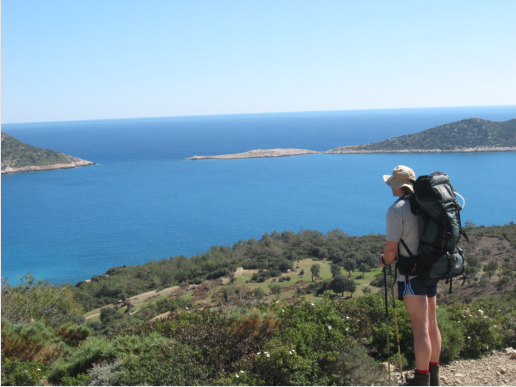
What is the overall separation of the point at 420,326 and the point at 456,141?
99905mm

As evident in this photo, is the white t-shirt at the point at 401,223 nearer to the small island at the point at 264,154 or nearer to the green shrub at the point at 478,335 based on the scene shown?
the green shrub at the point at 478,335

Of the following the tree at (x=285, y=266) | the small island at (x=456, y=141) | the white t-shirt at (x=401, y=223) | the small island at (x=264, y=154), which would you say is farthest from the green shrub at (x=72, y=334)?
the small island at (x=264, y=154)

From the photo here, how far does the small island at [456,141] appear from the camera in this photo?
290 feet

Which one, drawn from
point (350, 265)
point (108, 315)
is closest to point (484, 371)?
point (108, 315)

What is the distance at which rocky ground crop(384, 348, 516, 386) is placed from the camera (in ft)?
10.2

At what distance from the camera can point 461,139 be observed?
90.8 m

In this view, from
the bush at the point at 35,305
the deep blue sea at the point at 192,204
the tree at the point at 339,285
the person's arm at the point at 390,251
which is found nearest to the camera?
the person's arm at the point at 390,251

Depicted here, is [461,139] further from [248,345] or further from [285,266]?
[248,345]

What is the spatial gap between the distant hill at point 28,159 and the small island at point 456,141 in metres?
29.1

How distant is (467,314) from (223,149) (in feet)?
379

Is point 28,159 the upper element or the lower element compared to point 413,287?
lower

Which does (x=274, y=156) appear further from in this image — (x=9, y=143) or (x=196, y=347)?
(x=196, y=347)

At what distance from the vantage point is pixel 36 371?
138 inches

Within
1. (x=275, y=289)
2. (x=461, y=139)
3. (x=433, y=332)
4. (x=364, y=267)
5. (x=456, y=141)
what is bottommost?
(x=364, y=267)
